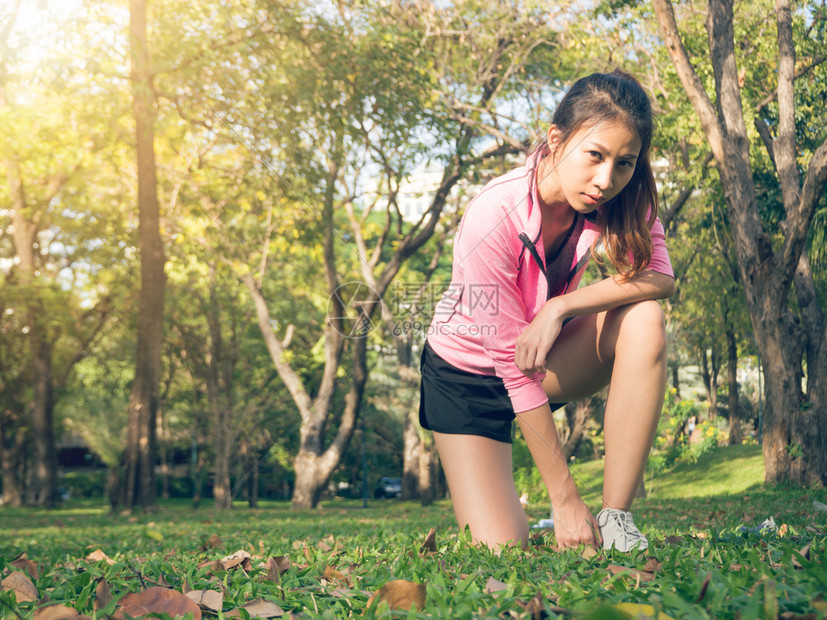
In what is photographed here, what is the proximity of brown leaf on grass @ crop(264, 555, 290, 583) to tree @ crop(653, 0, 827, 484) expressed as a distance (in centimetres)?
785

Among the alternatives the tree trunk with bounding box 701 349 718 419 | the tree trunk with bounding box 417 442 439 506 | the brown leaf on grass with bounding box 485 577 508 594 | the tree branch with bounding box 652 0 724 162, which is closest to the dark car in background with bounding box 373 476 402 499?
the tree trunk with bounding box 417 442 439 506

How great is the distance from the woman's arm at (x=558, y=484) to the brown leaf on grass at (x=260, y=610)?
1.11 metres

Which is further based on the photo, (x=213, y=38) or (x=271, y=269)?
(x=271, y=269)

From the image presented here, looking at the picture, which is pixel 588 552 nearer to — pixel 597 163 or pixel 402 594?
pixel 402 594

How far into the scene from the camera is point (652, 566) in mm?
1862

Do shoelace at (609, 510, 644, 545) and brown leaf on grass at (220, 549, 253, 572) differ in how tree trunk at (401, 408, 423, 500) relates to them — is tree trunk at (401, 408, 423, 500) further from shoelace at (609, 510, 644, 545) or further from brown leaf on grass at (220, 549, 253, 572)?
brown leaf on grass at (220, 549, 253, 572)

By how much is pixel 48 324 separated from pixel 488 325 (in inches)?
696

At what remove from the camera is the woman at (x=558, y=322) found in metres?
2.53

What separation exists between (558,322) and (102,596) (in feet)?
5.48

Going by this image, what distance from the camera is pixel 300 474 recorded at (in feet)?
51.0

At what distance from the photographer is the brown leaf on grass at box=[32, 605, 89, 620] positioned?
151cm

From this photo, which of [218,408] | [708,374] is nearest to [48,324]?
[218,408]

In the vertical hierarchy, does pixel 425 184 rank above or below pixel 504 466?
above

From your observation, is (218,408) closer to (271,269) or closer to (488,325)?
(271,269)
